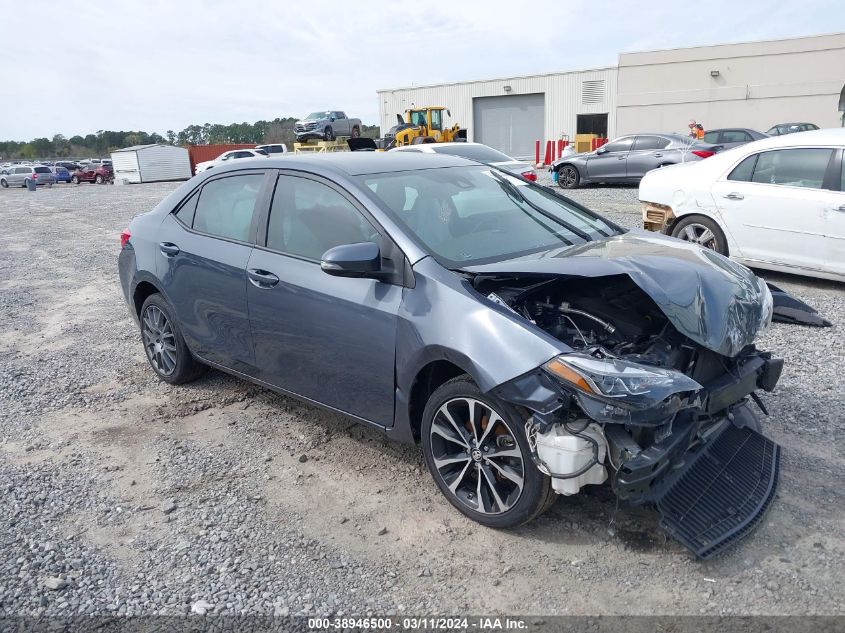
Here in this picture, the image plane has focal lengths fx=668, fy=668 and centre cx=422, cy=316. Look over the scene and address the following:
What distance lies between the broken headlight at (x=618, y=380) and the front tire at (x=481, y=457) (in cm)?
32

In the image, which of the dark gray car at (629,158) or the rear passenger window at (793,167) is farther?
the dark gray car at (629,158)

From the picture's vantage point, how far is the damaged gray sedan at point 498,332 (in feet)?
9.07

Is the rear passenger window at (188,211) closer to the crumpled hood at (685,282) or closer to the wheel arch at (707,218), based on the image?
the crumpled hood at (685,282)

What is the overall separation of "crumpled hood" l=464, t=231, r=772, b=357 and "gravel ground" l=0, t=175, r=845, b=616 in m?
0.88

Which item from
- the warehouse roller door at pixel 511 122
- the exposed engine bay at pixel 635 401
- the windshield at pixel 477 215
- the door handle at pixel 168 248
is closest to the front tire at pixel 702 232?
the windshield at pixel 477 215

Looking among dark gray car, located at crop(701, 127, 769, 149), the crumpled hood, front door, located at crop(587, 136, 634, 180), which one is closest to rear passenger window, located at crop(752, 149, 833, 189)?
the crumpled hood

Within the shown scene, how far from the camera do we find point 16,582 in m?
2.89

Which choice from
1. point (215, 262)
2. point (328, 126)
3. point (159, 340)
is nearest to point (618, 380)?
point (215, 262)

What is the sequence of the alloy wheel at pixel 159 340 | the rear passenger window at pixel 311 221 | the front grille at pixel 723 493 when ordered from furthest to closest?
the alloy wheel at pixel 159 340 < the rear passenger window at pixel 311 221 < the front grille at pixel 723 493

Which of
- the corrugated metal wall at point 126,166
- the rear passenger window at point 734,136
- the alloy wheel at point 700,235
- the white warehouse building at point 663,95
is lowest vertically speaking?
the corrugated metal wall at point 126,166

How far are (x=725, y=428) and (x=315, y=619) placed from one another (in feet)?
7.30

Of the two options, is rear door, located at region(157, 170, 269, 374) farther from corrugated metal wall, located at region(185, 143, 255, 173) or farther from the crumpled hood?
corrugated metal wall, located at region(185, 143, 255, 173)

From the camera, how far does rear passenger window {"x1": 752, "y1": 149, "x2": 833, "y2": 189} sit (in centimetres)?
659

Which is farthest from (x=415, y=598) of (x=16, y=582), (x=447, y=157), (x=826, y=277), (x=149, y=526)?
(x=826, y=277)
